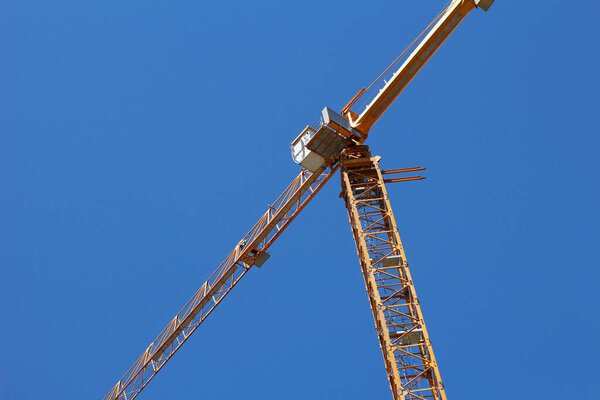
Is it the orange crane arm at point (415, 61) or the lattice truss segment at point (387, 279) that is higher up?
the orange crane arm at point (415, 61)

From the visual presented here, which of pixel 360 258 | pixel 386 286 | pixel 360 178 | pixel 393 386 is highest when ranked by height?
pixel 360 178

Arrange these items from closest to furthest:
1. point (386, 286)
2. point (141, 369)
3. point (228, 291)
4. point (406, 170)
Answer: point (386, 286) → point (406, 170) → point (228, 291) → point (141, 369)

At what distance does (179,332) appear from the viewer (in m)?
53.9

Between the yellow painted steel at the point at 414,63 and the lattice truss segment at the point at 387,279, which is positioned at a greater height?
the yellow painted steel at the point at 414,63

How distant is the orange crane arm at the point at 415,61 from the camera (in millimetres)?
39781

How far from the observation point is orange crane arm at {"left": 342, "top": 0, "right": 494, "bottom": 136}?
39.8 m

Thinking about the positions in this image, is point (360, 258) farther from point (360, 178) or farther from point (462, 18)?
point (462, 18)

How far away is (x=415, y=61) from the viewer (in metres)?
40.8

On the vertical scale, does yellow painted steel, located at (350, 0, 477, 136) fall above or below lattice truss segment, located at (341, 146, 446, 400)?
above

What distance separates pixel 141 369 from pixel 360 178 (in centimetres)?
2677

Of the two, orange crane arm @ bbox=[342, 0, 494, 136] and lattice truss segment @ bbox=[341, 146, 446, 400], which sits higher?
orange crane arm @ bbox=[342, 0, 494, 136]

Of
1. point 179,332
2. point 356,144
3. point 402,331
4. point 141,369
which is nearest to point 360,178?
point 356,144

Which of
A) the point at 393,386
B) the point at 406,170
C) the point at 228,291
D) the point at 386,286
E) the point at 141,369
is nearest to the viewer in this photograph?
the point at 393,386

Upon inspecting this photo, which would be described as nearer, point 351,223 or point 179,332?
point 351,223
